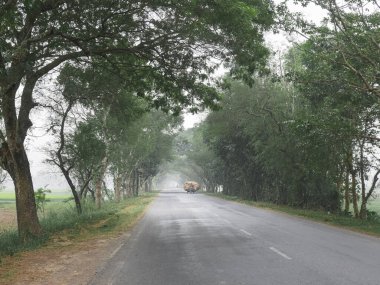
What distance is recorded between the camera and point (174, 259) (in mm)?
10430

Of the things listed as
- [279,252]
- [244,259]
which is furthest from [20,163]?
[279,252]

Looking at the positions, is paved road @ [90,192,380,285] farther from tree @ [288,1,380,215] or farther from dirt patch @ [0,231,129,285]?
tree @ [288,1,380,215]

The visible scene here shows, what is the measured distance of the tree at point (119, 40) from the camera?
11828 mm

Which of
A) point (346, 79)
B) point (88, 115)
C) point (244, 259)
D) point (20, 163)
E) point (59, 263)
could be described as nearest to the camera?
point (244, 259)

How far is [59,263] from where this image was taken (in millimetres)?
10562

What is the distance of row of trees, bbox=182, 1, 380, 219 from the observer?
1877 cm

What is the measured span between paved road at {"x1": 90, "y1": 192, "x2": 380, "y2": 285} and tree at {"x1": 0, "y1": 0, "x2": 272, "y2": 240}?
5376 mm

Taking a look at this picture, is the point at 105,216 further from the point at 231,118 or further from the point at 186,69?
the point at 231,118

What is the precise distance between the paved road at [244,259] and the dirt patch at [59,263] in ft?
1.35

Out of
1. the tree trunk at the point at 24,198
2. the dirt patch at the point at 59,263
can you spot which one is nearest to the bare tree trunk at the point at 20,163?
the tree trunk at the point at 24,198

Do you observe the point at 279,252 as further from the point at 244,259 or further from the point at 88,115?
the point at 88,115

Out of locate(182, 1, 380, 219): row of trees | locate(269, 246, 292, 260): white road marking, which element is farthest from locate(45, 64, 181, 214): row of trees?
locate(269, 246, 292, 260): white road marking

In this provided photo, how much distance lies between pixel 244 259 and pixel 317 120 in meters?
11.4

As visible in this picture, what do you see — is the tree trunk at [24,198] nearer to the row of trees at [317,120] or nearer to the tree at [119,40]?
the tree at [119,40]
